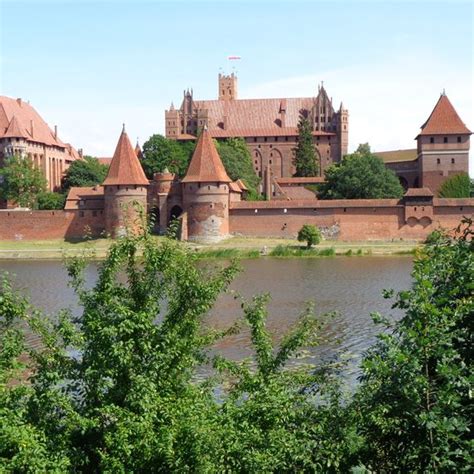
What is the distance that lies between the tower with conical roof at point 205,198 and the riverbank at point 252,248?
1.19 metres

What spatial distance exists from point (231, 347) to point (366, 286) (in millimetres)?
10442

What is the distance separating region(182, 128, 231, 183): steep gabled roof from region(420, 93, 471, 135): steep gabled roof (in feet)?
57.2

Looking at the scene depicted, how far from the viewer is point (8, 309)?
23.2 ft

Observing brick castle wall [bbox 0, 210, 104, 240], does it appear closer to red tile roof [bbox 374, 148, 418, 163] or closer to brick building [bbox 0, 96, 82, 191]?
brick building [bbox 0, 96, 82, 191]

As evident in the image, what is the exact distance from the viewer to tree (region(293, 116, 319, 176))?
61.0 meters

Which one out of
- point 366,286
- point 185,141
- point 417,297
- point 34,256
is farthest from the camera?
point 185,141

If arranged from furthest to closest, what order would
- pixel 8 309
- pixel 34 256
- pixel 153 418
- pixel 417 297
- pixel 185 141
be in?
pixel 185 141, pixel 34 256, pixel 8 309, pixel 153 418, pixel 417 297

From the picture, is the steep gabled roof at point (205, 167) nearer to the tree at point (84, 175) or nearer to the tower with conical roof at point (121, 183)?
the tower with conical roof at point (121, 183)

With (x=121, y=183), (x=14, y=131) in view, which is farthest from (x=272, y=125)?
(x=121, y=183)

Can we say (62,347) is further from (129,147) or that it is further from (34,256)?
(129,147)

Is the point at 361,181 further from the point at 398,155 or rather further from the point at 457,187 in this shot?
the point at 398,155

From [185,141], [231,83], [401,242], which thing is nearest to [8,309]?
[401,242]

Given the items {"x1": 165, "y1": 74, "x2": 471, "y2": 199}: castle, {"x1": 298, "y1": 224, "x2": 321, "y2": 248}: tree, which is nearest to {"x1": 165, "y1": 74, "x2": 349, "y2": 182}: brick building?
{"x1": 165, "y1": 74, "x2": 471, "y2": 199}: castle

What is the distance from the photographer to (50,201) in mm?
49219
